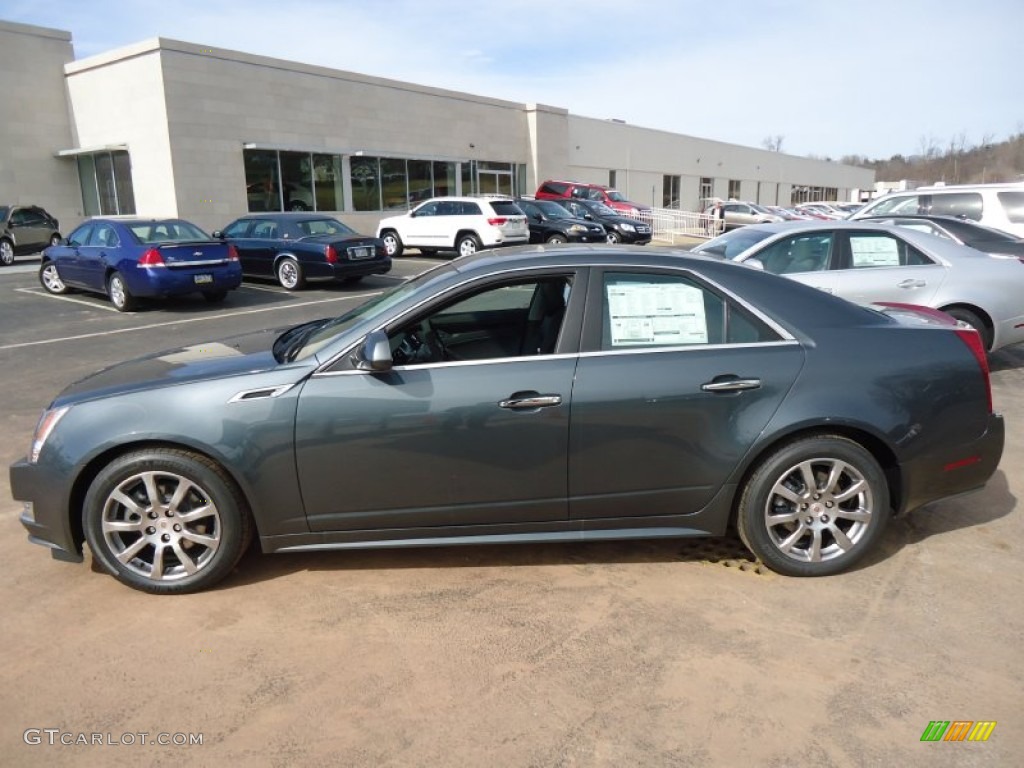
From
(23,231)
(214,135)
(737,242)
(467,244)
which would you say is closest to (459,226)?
(467,244)

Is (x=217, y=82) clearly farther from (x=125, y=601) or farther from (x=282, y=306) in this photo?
(x=125, y=601)

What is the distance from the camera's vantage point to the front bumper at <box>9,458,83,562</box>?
3457mm

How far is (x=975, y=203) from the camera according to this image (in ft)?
39.2

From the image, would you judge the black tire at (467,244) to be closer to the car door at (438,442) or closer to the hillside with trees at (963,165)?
the car door at (438,442)

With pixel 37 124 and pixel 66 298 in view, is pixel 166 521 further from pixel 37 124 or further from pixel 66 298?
pixel 37 124

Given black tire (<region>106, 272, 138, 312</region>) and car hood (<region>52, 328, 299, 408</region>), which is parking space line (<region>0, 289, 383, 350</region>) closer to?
black tire (<region>106, 272, 138, 312</region>)

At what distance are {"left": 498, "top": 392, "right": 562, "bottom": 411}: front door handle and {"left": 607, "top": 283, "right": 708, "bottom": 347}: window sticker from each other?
432 mm

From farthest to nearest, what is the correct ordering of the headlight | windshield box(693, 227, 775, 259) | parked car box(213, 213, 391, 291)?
parked car box(213, 213, 391, 291) < windshield box(693, 227, 775, 259) < the headlight

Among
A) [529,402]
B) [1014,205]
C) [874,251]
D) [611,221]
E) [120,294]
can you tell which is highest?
[1014,205]

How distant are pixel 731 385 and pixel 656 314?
500 millimetres

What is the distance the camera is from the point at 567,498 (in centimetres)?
348

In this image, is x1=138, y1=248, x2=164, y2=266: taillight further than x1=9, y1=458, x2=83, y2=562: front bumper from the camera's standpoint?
Yes

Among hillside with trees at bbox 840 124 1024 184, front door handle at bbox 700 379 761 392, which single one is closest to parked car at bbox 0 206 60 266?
front door handle at bbox 700 379 761 392

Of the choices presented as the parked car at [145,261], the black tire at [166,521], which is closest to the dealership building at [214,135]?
the parked car at [145,261]
